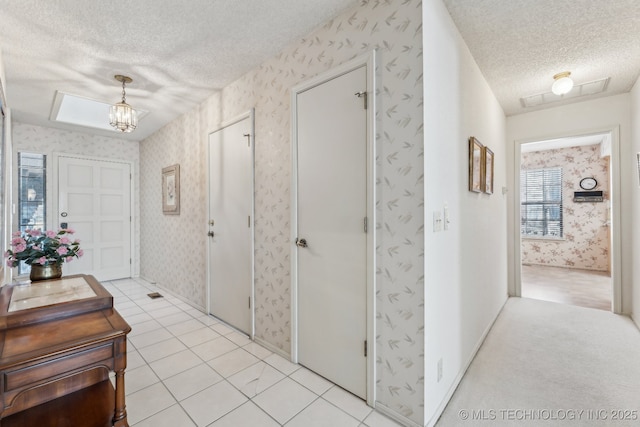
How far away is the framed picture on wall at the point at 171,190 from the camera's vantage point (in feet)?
12.7

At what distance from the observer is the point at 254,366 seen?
2146 mm

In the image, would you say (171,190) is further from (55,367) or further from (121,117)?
(55,367)

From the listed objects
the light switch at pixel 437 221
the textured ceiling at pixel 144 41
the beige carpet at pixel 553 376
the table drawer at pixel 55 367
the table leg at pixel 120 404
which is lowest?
the beige carpet at pixel 553 376

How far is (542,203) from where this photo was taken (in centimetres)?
630

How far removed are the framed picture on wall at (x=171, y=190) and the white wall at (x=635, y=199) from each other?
5352 millimetres

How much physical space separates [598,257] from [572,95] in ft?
14.1

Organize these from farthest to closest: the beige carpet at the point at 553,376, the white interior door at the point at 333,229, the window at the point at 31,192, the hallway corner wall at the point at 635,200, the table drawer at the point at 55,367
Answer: the window at the point at 31,192
the hallway corner wall at the point at 635,200
the white interior door at the point at 333,229
the beige carpet at the point at 553,376
the table drawer at the point at 55,367

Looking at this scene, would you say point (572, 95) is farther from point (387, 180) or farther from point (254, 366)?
point (254, 366)

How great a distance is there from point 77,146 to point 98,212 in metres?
1.10

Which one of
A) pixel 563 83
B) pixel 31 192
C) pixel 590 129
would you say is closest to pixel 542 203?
pixel 590 129

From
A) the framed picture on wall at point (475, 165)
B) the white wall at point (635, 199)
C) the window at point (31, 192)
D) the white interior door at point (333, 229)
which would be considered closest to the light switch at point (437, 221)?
the white interior door at point (333, 229)

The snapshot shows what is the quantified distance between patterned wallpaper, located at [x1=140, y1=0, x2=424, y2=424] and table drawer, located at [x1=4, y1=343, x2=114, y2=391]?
4.19 feet

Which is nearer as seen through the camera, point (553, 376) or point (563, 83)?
point (553, 376)

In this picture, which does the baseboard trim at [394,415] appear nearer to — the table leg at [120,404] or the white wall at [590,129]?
the table leg at [120,404]
